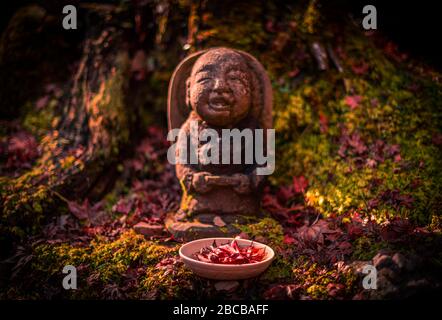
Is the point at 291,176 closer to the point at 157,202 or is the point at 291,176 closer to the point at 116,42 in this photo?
the point at 157,202

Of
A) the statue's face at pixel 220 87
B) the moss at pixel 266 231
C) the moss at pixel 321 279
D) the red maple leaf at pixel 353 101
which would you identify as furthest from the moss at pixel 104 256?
the red maple leaf at pixel 353 101

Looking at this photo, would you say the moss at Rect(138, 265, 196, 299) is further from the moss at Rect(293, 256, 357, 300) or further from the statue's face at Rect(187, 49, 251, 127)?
the statue's face at Rect(187, 49, 251, 127)

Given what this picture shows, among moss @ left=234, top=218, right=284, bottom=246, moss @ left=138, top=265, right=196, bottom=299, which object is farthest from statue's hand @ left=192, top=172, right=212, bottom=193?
moss @ left=138, top=265, right=196, bottom=299

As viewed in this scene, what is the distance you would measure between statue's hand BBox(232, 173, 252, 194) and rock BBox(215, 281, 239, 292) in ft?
3.95

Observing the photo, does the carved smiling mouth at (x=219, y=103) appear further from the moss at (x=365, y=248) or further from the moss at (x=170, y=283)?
the moss at (x=365, y=248)

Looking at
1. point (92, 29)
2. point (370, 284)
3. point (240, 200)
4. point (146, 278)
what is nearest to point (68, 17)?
point (92, 29)

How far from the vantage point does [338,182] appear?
14.1ft

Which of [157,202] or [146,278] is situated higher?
[157,202]

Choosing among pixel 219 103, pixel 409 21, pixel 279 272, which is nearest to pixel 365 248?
pixel 279 272

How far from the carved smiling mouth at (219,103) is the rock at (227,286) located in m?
1.90

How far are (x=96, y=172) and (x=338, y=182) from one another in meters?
3.49

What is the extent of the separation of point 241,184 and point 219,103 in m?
0.98

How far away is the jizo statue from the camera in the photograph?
3895 millimetres
